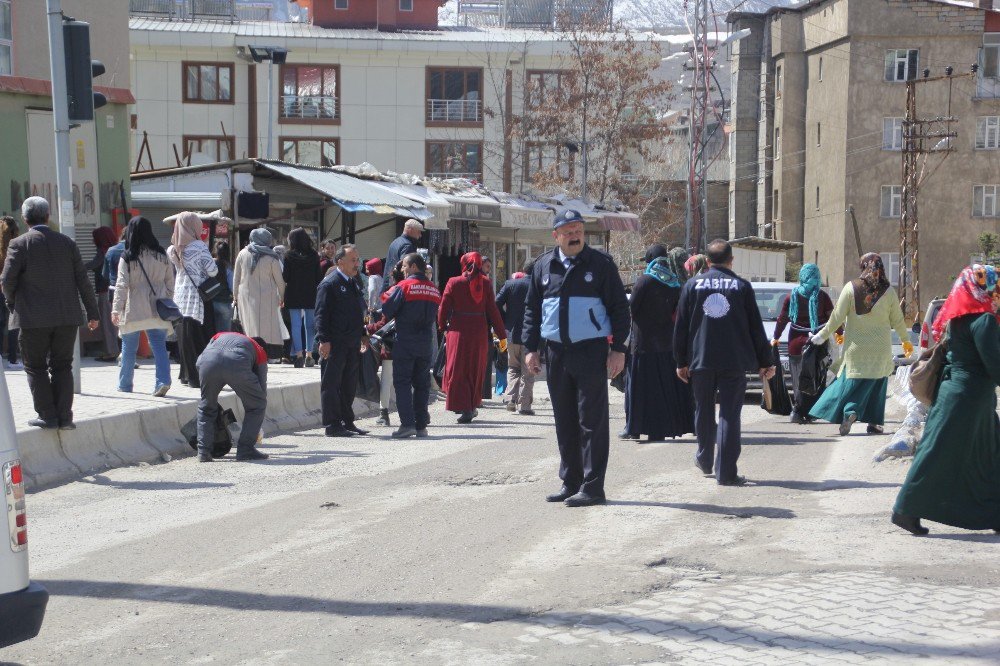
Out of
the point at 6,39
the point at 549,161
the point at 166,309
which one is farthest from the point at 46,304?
the point at 549,161

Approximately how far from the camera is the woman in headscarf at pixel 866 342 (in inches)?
527

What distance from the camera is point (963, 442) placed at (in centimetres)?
775

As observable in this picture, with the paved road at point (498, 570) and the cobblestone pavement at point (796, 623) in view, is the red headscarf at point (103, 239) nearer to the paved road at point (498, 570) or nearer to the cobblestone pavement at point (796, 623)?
the paved road at point (498, 570)

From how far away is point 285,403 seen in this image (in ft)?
49.8

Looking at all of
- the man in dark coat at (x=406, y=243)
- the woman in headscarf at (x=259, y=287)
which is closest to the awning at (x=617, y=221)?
the man in dark coat at (x=406, y=243)

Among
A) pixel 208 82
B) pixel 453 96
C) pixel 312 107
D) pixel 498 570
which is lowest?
pixel 498 570

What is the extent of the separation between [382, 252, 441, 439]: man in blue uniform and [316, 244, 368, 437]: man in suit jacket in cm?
37

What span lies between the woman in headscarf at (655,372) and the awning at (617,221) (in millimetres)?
20870

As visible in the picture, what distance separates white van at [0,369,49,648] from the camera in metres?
4.56

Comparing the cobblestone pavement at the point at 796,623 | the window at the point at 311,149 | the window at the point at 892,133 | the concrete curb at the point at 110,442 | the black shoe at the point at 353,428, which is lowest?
the black shoe at the point at 353,428

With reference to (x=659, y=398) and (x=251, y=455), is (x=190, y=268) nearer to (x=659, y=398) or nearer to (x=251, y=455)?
(x=251, y=455)

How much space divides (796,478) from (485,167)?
4862 cm

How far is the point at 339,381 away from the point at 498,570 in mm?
7175

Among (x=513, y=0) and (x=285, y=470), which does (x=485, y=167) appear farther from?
(x=285, y=470)
